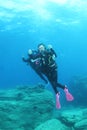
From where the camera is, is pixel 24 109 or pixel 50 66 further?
pixel 24 109

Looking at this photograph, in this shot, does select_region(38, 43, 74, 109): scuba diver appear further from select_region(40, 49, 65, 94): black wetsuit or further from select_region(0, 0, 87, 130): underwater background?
select_region(0, 0, 87, 130): underwater background

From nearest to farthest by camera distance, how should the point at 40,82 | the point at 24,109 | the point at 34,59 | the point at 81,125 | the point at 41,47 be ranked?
the point at 41,47 < the point at 34,59 < the point at 81,125 < the point at 24,109 < the point at 40,82

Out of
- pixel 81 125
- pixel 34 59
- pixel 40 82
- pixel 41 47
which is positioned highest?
pixel 40 82

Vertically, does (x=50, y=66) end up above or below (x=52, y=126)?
above

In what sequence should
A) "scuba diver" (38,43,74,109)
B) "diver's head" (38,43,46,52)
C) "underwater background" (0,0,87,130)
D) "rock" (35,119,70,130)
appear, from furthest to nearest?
"underwater background" (0,0,87,130)
"rock" (35,119,70,130)
"scuba diver" (38,43,74,109)
"diver's head" (38,43,46,52)

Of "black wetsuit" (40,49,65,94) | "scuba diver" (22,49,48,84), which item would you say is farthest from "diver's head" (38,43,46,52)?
"scuba diver" (22,49,48,84)

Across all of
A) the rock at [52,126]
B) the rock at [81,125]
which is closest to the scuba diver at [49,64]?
the rock at [81,125]

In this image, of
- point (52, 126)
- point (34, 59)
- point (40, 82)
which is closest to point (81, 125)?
point (52, 126)

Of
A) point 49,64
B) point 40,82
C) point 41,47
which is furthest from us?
point 40,82

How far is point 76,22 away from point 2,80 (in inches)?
4016

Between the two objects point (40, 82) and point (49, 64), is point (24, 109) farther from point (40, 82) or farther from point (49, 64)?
point (40, 82)

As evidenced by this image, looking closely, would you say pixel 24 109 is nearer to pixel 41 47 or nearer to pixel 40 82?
pixel 41 47

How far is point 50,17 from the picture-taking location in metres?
33.4

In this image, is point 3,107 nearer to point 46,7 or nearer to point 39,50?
point 39,50
